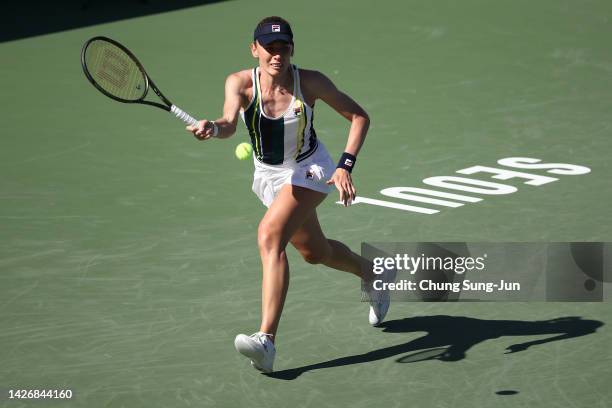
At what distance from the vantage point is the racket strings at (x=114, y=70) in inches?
323

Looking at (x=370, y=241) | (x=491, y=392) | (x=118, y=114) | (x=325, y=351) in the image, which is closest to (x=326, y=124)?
(x=118, y=114)

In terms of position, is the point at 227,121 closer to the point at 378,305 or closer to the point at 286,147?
the point at 286,147

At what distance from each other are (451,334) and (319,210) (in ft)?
8.99

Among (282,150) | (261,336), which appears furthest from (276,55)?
(261,336)

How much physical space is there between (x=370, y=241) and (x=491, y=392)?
111 inches

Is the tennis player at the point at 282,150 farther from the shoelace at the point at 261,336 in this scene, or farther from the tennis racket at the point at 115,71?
the tennis racket at the point at 115,71

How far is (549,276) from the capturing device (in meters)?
9.09

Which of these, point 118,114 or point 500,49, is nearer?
point 118,114

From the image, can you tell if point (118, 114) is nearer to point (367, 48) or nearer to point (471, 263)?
point (367, 48)

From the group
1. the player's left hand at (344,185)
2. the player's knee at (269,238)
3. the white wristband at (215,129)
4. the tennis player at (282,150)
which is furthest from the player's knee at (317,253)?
the white wristband at (215,129)

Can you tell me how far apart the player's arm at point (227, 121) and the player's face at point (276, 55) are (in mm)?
227

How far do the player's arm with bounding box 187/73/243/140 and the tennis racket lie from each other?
49cm

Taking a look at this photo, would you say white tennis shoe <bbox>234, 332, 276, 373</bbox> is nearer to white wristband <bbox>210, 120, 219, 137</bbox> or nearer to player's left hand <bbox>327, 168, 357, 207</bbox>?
player's left hand <bbox>327, 168, 357, 207</bbox>

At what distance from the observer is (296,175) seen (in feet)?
25.9
